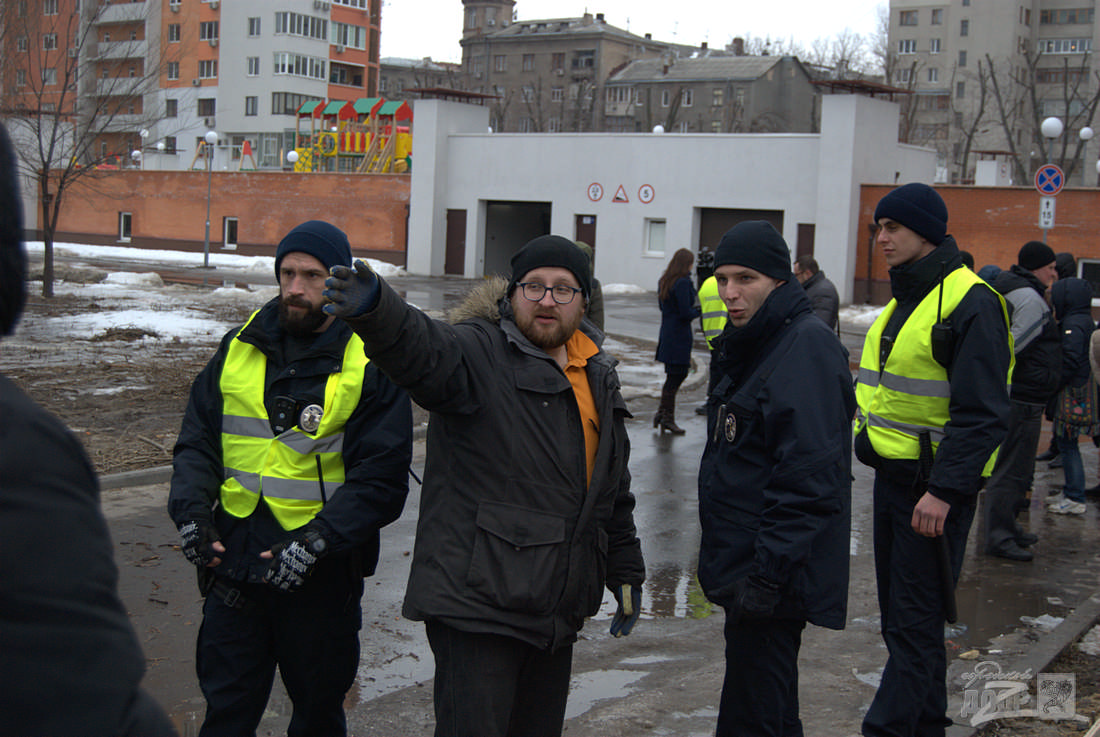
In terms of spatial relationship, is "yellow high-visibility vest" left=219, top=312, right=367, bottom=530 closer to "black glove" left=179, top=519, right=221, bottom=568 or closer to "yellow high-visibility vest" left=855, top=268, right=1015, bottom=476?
"black glove" left=179, top=519, right=221, bottom=568

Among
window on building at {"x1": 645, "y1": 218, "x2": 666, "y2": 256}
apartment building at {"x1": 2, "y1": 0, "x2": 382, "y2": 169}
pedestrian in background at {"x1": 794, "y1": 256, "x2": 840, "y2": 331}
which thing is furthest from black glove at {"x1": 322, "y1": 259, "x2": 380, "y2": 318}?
apartment building at {"x1": 2, "y1": 0, "x2": 382, "y2": 169}

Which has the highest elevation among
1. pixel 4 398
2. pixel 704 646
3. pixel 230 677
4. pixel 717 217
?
pixel 717 217

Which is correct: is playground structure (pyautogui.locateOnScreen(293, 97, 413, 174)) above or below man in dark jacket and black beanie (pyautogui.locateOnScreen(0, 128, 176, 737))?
above

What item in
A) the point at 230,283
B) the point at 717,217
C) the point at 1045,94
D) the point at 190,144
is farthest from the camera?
the point at 1045,94

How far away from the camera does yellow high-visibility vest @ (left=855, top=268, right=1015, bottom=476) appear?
421 cm

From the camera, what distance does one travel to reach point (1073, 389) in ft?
28.7

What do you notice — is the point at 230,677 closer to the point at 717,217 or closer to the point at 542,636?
the point at 542,636

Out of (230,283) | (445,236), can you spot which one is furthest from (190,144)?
(230,283)

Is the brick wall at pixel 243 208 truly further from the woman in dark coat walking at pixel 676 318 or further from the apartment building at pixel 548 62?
the apartment building at pixel 548 62

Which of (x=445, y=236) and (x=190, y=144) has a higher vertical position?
(x=190, y=144)

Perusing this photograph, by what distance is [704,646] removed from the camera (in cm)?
558

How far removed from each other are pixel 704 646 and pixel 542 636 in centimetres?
278

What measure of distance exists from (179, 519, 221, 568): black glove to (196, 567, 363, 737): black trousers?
151 millimetres

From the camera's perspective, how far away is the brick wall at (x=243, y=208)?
41812 millimetres
